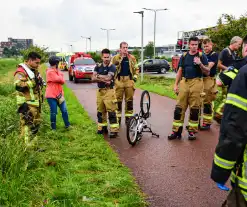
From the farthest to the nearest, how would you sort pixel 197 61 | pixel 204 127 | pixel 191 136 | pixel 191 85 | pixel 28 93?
pixel 204 127
pixel 191 136
pixel 191 85
pixel 197 61
pixel 28 93

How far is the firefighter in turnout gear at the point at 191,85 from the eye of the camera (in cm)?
649

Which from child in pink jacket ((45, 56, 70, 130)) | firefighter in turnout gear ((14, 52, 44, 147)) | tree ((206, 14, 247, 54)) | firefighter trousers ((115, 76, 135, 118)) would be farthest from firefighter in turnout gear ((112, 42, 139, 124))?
tree ((206, 14, 247, 54))

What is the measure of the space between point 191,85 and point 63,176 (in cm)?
330

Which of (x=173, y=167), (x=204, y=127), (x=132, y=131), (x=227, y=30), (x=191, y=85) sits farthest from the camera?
(x=227, y=30)

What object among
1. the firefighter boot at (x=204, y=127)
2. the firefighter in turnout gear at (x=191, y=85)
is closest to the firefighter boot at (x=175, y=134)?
the firefighter in turnout gear at (x=191, y=85)

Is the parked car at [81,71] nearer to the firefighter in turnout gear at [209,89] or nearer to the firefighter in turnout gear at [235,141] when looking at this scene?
the firefighter in turnout gear at [209,89]

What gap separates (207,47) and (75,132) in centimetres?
367

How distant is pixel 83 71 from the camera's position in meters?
22.0

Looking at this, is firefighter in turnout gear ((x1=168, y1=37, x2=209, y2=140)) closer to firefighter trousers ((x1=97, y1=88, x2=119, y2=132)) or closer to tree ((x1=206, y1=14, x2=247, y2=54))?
firefighter trousers ((x1=97, y1=88, x2=119, y2=132))

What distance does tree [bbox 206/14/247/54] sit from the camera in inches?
543

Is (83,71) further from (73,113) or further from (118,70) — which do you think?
(118,70)

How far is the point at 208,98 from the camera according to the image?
773cm

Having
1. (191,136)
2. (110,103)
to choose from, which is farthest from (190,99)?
(110,103)

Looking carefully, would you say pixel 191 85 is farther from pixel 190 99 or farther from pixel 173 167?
pixel 173 167
